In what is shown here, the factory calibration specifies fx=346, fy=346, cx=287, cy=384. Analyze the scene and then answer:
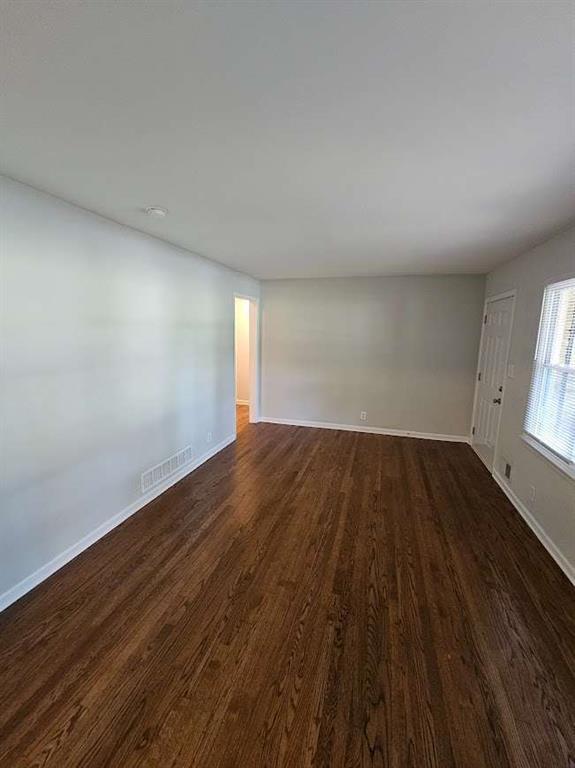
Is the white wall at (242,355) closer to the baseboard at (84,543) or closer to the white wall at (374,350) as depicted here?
the white wall at (374,350)

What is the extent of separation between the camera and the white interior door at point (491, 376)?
3863 millimetres

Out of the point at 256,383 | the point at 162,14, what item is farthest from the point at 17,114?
the point at 256,383

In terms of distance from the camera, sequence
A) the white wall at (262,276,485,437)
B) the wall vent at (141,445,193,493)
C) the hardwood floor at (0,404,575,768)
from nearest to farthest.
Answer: the hardwood floor at (0,404,575,768) → the wall vent at (141,445,193,493) → the white wall at (262,276,485,437)

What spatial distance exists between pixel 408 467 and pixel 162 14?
13.6 ft

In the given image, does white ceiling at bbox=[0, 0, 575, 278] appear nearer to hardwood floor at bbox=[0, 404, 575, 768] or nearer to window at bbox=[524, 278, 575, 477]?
window at bbox=[524, 278, 575, 477]

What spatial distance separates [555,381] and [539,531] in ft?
3.88

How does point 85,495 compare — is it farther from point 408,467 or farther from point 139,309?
point 408,467

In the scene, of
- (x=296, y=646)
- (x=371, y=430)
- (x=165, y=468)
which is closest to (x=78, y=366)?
(x=165, y=468)

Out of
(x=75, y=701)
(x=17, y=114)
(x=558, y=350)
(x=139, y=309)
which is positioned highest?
(x=17, y=114)

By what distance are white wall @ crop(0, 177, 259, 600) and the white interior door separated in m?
3.45

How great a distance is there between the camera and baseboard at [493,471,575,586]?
90.8 inches

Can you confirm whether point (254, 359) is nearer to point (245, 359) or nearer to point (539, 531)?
point (245, 359)

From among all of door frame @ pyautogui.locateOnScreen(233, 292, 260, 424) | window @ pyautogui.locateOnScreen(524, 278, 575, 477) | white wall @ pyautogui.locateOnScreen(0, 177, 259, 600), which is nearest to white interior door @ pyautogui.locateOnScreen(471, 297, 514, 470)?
window @ pyautogui.locateOnScreen(524, 278, 575, 477)

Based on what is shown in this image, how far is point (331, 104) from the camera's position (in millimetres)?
1216
